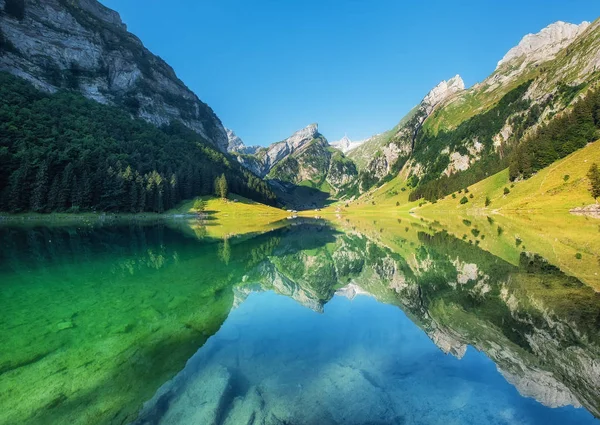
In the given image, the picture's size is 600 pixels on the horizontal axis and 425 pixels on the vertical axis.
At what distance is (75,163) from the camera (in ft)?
358

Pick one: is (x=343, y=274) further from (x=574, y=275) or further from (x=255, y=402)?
(x=255, y=402)

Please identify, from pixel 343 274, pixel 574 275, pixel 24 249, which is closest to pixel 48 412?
pixel 343 274

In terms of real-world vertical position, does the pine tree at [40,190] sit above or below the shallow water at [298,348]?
above

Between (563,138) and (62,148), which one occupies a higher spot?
(62,148)

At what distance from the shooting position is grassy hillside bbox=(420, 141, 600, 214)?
8000cm

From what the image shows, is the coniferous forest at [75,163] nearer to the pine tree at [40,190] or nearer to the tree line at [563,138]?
the pine tree at [40,190]

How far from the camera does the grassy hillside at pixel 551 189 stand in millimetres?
80000

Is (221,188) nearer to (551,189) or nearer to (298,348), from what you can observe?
(551,189)

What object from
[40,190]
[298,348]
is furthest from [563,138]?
[40,190]

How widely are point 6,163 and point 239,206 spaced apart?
87343mm

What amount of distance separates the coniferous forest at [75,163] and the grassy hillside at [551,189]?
13427cm

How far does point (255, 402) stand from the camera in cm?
873

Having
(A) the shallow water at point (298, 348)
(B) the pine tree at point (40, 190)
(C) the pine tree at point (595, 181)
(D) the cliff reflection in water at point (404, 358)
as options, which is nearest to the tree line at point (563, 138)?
(C) the pine tree at point (595, 181)

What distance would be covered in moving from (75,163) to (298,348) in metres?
129
